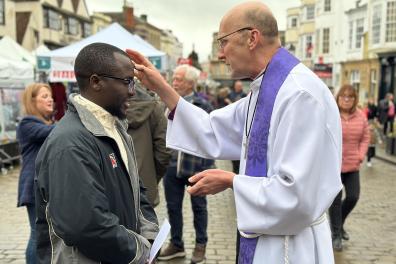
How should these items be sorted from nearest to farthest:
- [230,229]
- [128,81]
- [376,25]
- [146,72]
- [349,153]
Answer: [128,81] → [146,72] → [349,153] → [230,229] → [376,25]

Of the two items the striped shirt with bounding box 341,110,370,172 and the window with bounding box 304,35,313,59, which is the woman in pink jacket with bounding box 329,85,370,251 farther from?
the window with bounding box 304,35,313,59

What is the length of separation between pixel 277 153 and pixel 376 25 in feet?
103

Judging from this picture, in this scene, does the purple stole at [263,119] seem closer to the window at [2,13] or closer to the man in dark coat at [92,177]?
the man in dark coat at [92,177]

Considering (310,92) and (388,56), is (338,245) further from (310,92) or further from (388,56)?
(388,56)

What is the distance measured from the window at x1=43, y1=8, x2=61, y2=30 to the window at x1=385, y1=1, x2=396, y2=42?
28.0m

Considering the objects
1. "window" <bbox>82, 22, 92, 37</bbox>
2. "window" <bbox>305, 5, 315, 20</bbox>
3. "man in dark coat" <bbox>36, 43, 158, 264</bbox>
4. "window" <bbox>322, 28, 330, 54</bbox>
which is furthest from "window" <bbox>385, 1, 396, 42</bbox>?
"window" <bbox>82, 22, 92, 37</bbox>

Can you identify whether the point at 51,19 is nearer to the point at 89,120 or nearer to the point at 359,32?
the point at 359,32

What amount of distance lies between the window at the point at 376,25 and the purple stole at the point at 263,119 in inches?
1185

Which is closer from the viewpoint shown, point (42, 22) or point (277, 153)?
point (277, 153)

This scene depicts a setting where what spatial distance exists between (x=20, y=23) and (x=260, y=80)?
39.7 metres

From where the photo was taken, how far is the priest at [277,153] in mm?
1887

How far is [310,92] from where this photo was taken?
194cm

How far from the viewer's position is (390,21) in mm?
28844

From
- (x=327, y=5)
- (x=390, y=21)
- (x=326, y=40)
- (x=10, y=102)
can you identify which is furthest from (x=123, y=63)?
(x=327, y=5)
